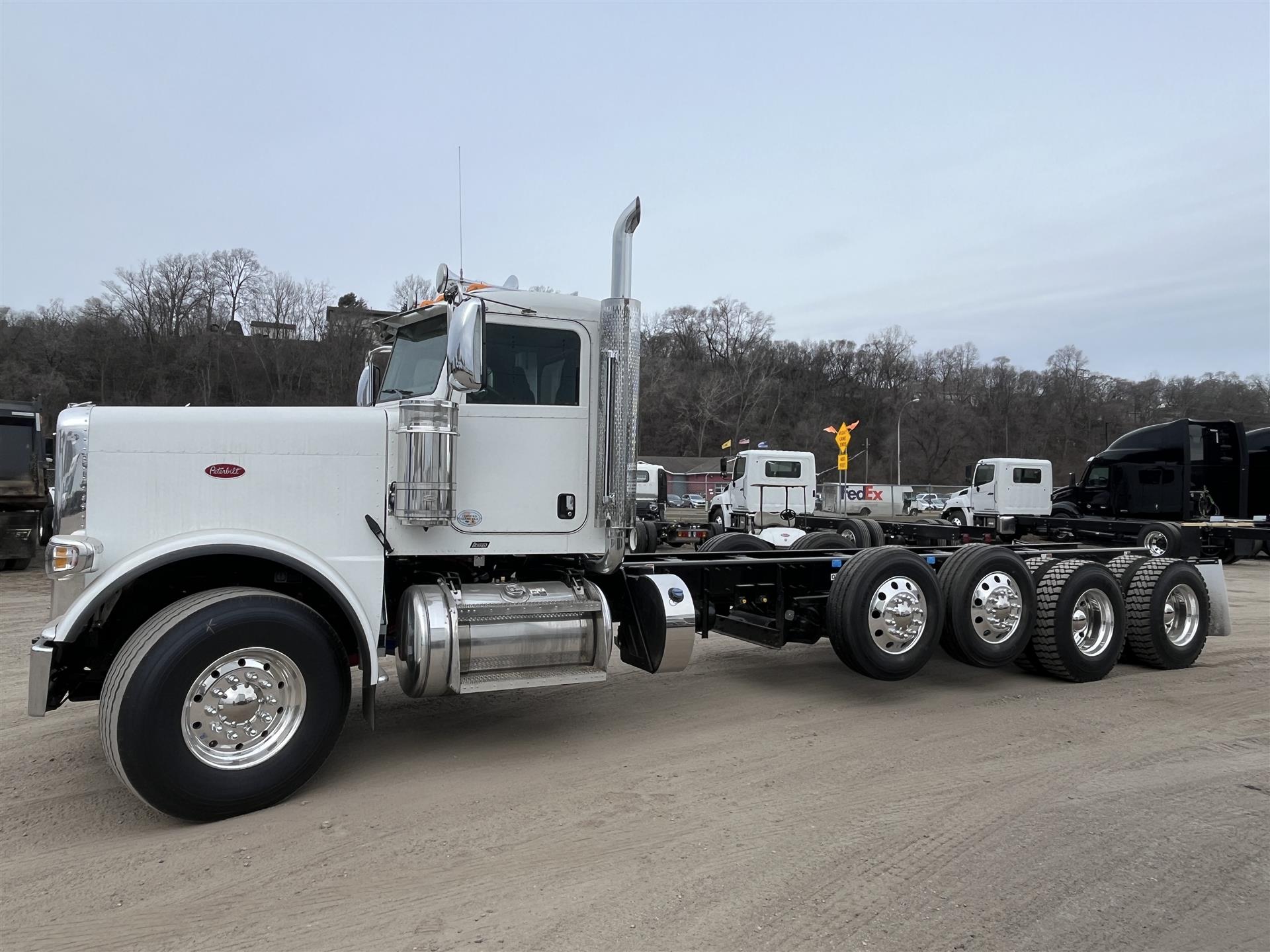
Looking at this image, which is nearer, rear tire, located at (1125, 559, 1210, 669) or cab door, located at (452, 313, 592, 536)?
cab door, located at (452, 313, 592, 536)

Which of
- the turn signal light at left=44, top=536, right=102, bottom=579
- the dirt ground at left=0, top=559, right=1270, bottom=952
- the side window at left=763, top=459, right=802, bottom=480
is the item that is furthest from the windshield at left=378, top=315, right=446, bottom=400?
the side window at left=763, top=459, right=802, bottom=480

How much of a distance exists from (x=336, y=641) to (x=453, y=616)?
64 cm

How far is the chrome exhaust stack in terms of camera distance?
17.4 feet

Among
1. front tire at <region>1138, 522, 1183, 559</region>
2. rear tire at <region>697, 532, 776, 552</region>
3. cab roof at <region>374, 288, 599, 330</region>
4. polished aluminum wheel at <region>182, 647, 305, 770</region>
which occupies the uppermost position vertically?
cab roof at <region>374, 288, 599, 330</region>

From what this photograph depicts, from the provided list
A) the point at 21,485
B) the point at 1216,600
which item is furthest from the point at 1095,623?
the point at 21,485

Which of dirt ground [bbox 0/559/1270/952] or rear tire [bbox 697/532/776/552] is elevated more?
rear tire [bbox 697/532/776/552]

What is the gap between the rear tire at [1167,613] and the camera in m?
7.60

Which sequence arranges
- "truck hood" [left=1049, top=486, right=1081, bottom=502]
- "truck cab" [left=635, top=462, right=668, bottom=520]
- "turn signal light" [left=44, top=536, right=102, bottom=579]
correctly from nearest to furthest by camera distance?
"turn signal light" [left=44, top=536, right=102, bottom=579]
"truck hood" [left=1049, top=486, right=1081, bottom=502]
"truck cab" [left=635, top=462, right=668, bottom=520]

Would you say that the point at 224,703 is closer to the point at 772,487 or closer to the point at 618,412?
the point at 618,412

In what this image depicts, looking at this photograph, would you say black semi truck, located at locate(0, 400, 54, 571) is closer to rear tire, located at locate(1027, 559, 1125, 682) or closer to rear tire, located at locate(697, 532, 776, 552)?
rear tire, located at locate(697, 532, 776, 552)

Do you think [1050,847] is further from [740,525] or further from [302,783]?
[740,525]

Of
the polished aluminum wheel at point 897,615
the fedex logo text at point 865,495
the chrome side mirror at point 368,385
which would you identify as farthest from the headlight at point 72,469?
the fedex logo text at point 865,495

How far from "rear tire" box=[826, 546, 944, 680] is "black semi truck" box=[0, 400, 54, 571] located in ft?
45.7

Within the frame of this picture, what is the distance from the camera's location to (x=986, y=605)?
6.58 meters
